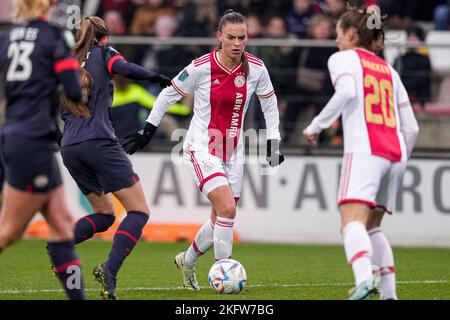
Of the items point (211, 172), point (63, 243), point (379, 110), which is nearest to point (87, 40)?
point (211, 172)

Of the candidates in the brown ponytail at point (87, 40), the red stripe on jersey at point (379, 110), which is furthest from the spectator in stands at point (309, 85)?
the red stripe on jersey at point (379, 110)

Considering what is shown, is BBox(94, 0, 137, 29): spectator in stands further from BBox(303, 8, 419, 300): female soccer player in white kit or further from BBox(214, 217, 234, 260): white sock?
BBox(303, 8, 419, 300): female soccer player in white kit

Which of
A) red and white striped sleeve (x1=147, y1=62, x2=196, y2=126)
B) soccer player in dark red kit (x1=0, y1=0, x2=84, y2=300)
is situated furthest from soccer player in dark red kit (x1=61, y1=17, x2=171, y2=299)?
soccer player in dark red kit (x1=0, y1=0, x2=84, y2=300)

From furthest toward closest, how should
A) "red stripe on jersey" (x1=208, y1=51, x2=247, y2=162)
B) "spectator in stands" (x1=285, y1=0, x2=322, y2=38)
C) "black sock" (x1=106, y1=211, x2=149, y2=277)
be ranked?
1. "spectator in stands" (x1=285, y1=0, x2=322, y2=38)
2. "red stripe on jersey" (x1=208, y1=51, x2=247, y2=162)
3. "black sock" (x1=106, y1=211, x2=149, y2=277)

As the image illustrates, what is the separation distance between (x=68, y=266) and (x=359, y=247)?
193 cm

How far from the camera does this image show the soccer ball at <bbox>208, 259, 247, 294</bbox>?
8484 mm

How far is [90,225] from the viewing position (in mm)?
8797

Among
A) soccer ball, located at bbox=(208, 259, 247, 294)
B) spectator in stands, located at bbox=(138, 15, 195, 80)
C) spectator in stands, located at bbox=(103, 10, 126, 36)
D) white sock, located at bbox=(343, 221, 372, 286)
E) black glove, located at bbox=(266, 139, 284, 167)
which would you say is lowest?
soccer ball, located at bbox=(208, 259, 247, 294)

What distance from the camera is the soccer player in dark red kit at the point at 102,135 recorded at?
815 cm

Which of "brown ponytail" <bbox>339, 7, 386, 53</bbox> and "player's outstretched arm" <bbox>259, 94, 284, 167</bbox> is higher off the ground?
"brown ponytail" <bbox>339, 7, 386, 53</bbox>

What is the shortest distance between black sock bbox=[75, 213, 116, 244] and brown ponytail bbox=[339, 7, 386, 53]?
289cm

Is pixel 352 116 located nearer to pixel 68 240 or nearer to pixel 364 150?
pixel 364 150

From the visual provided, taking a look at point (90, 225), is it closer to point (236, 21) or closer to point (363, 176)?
point (236, 21)
